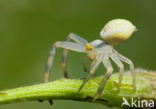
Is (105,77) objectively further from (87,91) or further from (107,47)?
(107,47)

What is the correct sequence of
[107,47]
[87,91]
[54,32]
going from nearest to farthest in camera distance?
[87,91], [107,47], [54,32]

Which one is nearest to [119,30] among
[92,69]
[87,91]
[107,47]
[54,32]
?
[107,47]

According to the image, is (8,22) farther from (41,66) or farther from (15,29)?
(41,66)

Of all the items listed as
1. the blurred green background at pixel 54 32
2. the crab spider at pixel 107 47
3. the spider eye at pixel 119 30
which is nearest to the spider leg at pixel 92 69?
the crab spider at pixel 107 47

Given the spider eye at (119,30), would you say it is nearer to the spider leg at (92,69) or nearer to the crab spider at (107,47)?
the crab spider at (107,47)

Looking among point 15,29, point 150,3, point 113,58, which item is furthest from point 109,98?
point 150,3

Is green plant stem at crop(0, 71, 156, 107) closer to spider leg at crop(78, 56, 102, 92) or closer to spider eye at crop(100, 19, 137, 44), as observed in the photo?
spider leg at crop(78, 56, 102, 92)
